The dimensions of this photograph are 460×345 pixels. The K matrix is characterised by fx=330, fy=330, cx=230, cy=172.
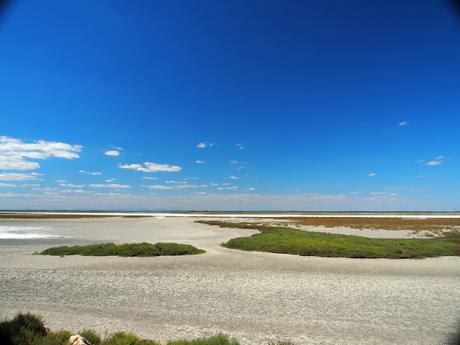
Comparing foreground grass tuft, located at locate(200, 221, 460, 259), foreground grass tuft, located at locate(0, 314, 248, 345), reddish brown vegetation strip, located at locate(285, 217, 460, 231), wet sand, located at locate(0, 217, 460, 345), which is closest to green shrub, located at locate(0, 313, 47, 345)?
foreground grass tuft, located at locate(0, 314, 248, 345)

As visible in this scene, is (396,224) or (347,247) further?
(396,224)

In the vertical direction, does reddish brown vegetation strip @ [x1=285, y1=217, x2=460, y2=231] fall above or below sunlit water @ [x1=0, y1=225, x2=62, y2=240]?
above

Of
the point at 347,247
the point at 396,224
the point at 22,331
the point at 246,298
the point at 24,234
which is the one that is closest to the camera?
the point at 22,331

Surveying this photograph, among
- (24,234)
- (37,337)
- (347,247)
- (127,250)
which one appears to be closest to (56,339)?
(37,337)

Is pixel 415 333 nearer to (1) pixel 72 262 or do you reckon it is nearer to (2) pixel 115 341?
(2) pixel 115 341

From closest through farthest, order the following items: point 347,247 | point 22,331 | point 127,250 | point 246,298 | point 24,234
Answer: point 22,331
point 246,298
point 127,250
point 347,247
point 24,234

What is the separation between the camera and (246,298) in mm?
13961

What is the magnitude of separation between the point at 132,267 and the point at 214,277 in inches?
241

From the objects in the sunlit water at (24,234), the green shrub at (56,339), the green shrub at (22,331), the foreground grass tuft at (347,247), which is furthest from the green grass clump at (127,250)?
the green shrub at (56,339)

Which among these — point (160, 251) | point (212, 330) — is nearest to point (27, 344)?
point (212, 330)

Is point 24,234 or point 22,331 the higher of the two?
point 24,234

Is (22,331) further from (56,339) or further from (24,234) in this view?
(24,234)

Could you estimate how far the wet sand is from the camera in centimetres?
1025

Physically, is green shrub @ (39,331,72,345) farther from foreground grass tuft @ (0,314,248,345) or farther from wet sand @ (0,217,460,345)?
wet sand @ (0,217,460,345)
